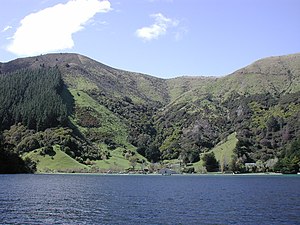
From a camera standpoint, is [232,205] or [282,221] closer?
[282,221]

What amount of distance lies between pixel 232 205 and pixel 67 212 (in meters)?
32.0

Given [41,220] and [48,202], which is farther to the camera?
[48,202]

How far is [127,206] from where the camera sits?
250 ft

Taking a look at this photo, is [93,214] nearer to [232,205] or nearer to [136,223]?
[136,223]

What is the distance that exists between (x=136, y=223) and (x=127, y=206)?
2055 cm

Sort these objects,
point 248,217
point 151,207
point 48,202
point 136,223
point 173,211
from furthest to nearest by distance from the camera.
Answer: point 48,202 < point 151,207 < point 173,211 < point 248,217 < point 136,223

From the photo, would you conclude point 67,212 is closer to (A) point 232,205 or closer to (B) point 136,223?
(B) point 136,223

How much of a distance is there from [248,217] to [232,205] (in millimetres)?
16377

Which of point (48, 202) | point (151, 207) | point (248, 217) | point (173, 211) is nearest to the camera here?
point (248, 217)

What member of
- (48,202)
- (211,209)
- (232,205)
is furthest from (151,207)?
(48,202)

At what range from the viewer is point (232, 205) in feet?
259

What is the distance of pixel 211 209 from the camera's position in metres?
72.8

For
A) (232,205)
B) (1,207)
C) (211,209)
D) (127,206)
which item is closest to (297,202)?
(232,205)

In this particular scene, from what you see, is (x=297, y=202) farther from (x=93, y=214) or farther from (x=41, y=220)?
(x=41, y=220)
